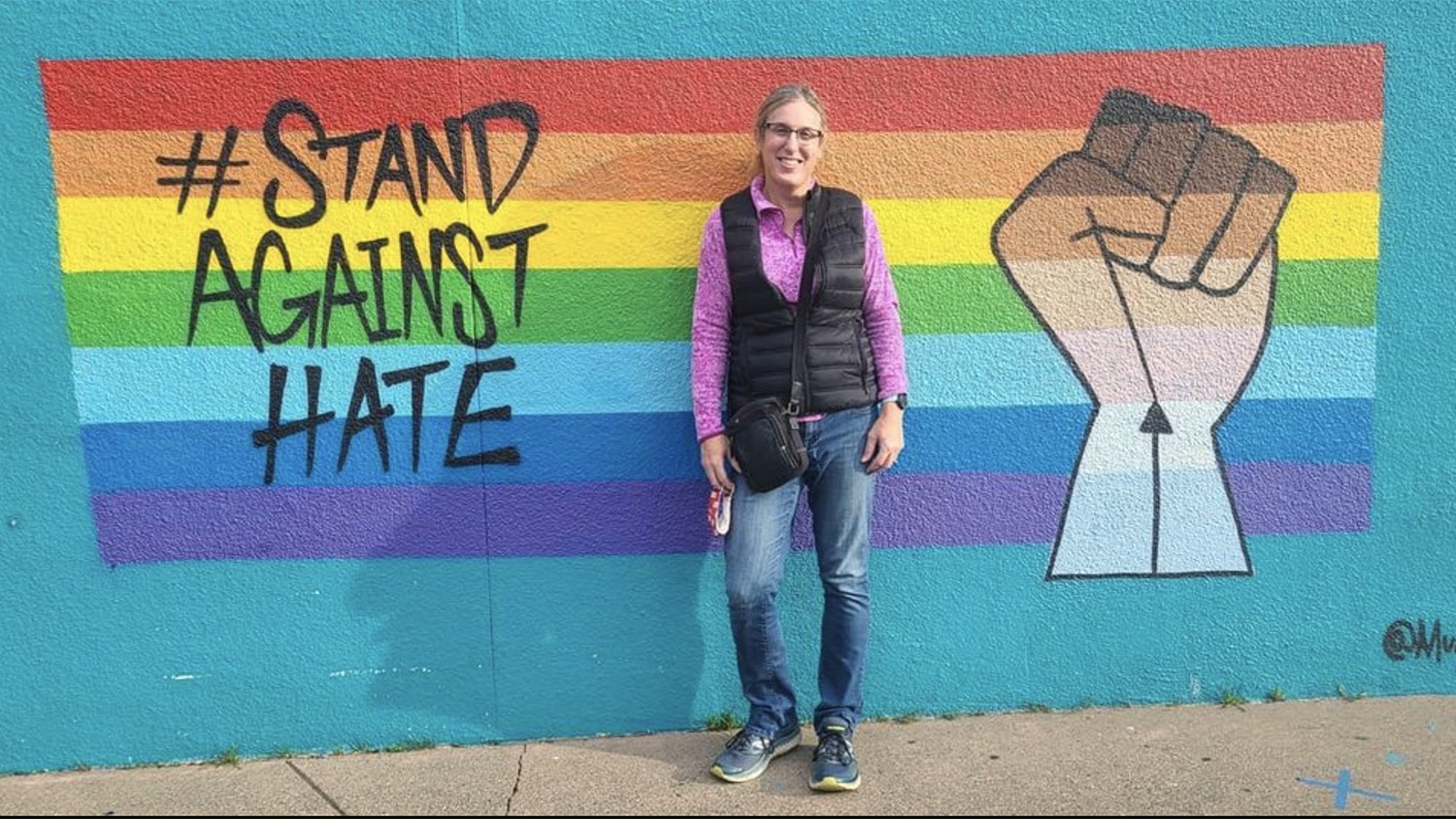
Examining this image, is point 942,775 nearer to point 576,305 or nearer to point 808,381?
point 808,381

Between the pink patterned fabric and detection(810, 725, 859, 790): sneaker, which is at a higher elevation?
the pink patterned fabric

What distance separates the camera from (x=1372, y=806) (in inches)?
115

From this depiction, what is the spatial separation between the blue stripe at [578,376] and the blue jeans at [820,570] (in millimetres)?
447

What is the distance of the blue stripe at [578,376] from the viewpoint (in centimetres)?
324

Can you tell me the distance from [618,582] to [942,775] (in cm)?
110

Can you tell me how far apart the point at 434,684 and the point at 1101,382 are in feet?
7.38

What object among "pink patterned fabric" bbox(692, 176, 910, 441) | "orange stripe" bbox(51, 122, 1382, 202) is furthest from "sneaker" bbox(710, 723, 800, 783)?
"orange stripe" bbox(51, 122, 1382, 202)

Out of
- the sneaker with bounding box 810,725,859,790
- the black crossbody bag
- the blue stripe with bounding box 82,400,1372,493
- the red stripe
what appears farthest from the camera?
the blue stripe with bounding box 82,400,1372,493

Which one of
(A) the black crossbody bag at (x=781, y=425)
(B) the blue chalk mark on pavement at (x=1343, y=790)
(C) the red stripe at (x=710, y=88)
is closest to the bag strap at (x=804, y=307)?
(A) the black crossbody bag at (x=781, y=425)

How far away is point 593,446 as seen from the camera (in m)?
3.34

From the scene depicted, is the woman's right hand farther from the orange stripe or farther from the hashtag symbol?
the hashtag symbol

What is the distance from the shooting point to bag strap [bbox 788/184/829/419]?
297 cm

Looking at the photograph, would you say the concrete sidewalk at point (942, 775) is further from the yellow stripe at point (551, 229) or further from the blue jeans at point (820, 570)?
the yellow stripe at point (551, 229)

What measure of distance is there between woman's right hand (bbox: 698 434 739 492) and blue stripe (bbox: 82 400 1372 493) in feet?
0.96
